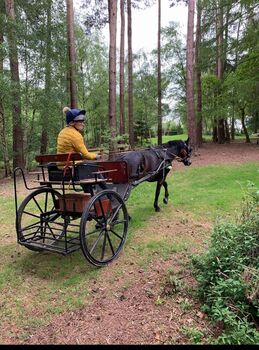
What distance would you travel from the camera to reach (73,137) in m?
3.72

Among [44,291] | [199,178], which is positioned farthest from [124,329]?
[199,178]

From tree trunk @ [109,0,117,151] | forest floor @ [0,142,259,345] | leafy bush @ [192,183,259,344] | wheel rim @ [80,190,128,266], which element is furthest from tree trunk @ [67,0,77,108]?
leafy bush @ [192,183,259,344]

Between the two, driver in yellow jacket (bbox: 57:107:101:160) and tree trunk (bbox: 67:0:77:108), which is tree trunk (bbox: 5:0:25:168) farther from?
driver in yellow jacket (bbox: 57:107:101:160)

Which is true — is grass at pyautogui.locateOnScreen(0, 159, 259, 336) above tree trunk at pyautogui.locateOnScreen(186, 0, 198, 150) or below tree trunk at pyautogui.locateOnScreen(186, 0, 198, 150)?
below

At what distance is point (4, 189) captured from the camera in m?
9.01

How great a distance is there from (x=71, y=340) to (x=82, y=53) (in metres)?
21.7

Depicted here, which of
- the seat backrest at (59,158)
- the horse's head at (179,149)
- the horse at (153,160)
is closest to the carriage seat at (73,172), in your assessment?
the seat backrest at (59,158)

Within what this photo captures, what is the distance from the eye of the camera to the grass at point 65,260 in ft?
9.58

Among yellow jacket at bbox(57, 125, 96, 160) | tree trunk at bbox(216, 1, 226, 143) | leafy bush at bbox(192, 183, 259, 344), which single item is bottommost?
leafy bush at bbox(192, 183, 259, 344)

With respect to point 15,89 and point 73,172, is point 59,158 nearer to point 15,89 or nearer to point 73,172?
point 73,172

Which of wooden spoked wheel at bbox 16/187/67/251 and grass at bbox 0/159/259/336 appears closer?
grass at bbox 0/159/259/336

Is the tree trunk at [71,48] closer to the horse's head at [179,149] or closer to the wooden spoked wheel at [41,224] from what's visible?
the horse's head at [179,149]

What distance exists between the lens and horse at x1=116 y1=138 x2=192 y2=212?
4848 mm

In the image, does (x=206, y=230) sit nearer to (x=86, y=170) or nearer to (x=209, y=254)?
(x=209, y=254)
